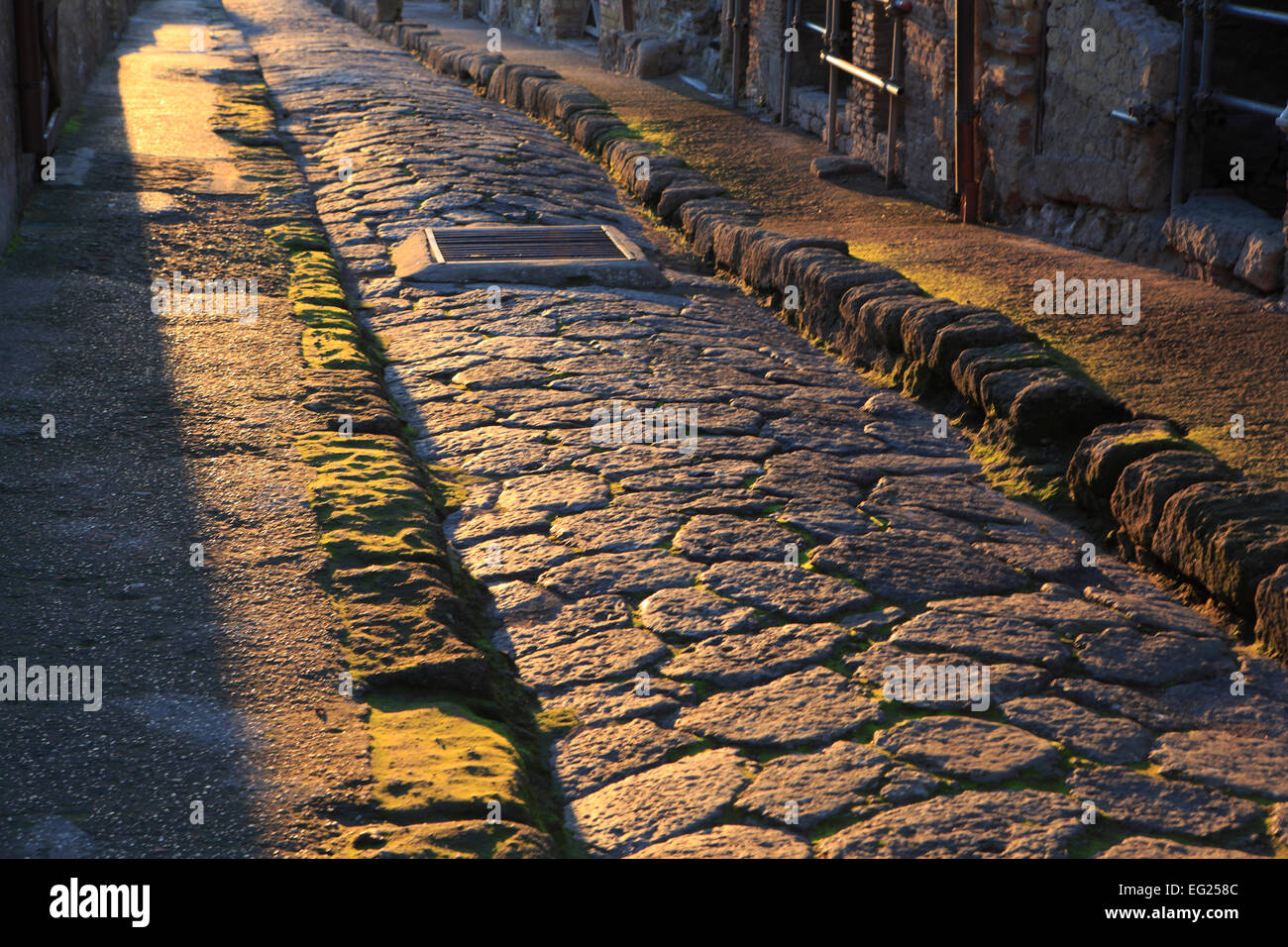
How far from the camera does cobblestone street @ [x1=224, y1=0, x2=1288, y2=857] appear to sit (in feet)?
8.34

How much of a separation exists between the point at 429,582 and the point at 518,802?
3.06ft

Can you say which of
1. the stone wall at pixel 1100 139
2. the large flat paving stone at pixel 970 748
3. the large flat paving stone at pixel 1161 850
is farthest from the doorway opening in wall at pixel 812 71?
the large flat paving stone at pixel 1161 850

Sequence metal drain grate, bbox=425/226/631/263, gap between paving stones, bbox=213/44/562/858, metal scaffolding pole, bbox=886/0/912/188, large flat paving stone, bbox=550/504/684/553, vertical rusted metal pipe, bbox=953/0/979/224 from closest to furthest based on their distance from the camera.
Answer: gap between paving stones, bbox=213/44/562/858 < large flat paving stone, bbox=550/504/684/553 < metal drain grate, bbox=425/226/631/263 < vertical rusted metal pipe, bbox=953/0/979/224 < metal scaffolding pole, bbox=886/0/912/188

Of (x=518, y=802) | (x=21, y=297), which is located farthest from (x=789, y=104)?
(x=518, y=802)

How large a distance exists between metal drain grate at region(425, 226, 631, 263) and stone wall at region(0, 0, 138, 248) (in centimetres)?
206

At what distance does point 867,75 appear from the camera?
28.8 ft

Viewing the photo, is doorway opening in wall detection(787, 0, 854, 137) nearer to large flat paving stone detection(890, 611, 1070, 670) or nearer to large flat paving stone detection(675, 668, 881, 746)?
large flat paving stone detection(890, 611, 1070, 670)

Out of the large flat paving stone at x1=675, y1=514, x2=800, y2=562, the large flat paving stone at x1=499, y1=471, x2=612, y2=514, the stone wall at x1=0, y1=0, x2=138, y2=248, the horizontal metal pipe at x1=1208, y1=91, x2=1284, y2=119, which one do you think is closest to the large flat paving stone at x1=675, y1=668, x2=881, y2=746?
the large flat paving stone at x1=675, y1=514, x2=800, y2=562

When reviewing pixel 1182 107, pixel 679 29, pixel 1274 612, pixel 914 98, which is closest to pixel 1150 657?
pixel 1274 612

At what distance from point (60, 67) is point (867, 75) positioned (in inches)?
221

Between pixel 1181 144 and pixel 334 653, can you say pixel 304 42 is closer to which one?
pixel 1181 144

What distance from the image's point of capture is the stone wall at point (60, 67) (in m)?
6.27

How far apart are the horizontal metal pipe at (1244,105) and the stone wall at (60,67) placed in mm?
5604

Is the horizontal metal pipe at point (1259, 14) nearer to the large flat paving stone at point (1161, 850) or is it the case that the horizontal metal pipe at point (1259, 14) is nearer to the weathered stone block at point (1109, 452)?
the weathered stone block at point (1109, 452)
